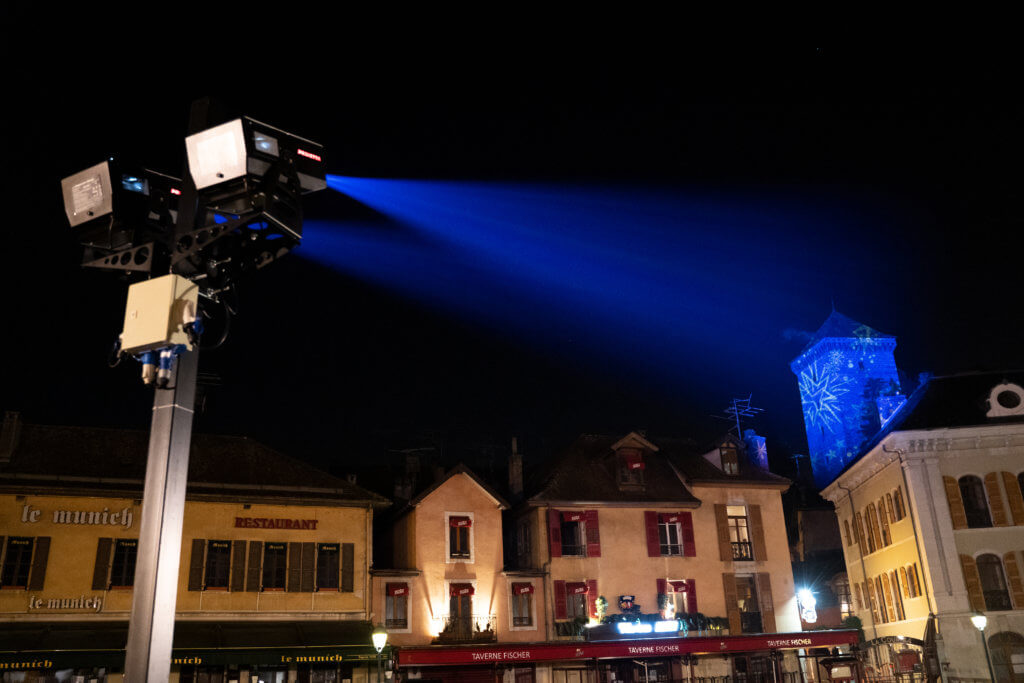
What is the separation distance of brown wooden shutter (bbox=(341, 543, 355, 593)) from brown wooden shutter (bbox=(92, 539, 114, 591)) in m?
7.31

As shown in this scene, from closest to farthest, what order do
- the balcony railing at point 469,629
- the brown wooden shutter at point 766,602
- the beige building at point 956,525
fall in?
1. the balcony railing at point 469,629
2. the beige building at point 956,525
3. the brown wooden shutter at point 766,602

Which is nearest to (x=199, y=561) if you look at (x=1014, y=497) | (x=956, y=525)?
(x=956, y=525)

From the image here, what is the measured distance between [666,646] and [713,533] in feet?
20.8

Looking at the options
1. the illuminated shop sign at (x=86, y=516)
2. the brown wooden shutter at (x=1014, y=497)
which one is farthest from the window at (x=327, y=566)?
the brown wooden shutter at (x=1014, y=497)

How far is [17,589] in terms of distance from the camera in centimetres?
2577

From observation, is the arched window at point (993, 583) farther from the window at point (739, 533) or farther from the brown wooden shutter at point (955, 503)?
the window at point (739, 533)

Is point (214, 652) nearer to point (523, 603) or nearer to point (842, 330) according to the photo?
point (523, 603)

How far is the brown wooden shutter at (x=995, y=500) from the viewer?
3209 centimetres

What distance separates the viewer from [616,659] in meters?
30.6

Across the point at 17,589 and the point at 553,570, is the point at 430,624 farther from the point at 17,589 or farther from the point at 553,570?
the point at 17,589

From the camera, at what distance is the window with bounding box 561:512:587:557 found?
107 ft

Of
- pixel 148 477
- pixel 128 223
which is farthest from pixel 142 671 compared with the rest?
pixel 128 223

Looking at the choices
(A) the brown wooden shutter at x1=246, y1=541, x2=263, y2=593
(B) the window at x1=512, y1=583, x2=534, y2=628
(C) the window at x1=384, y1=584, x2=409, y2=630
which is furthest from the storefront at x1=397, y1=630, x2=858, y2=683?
(A) the brown wooden shutter at x1=246, y1=541, x2=263, y2=593

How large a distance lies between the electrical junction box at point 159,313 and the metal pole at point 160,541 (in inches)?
9.7
